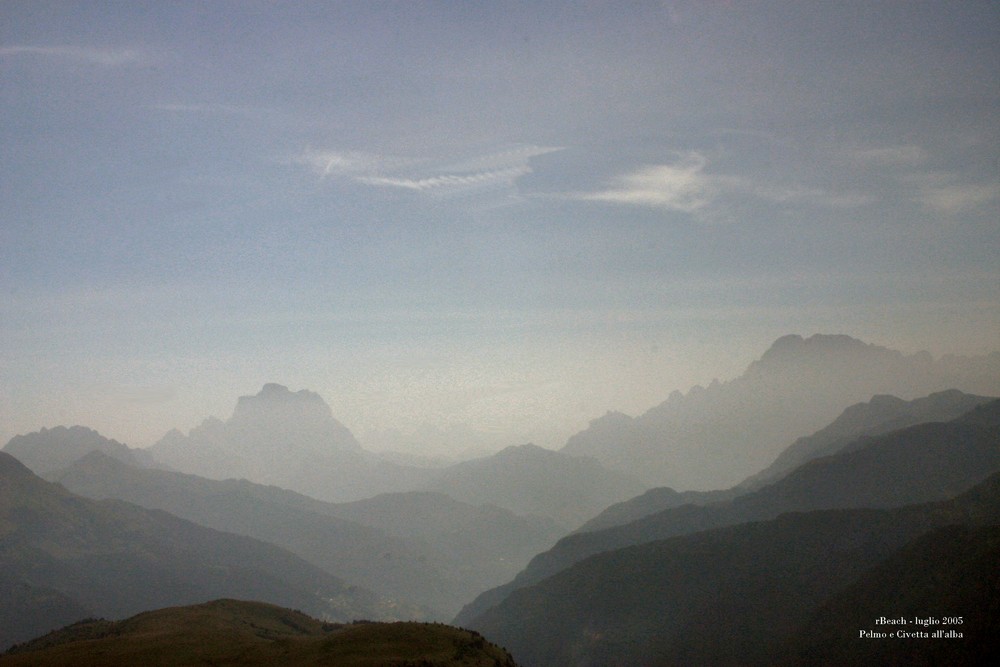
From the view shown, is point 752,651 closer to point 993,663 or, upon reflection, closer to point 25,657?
point 993,663

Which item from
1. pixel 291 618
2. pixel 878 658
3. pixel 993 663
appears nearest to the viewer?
pixel 993 663

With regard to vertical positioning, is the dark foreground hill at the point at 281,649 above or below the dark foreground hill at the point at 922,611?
above

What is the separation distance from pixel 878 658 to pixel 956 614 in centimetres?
1981

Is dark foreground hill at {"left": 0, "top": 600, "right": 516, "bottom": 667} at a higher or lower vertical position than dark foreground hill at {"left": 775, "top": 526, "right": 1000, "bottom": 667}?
higher

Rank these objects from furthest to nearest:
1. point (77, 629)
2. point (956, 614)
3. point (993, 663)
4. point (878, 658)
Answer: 1. point (77, 629)
2. point (878, 658)
3. point (956, 614)
4. point (993, 663)

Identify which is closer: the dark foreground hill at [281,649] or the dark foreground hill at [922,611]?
the dark foreground hill at [281,649]

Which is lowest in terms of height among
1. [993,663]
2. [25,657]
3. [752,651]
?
[752,651]

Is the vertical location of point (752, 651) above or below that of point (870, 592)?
below

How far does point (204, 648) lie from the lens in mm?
108188

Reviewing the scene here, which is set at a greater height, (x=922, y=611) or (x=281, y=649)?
(x=281, y=649)

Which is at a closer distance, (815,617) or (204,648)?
(204,648)

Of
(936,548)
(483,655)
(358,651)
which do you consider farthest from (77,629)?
(936,548)

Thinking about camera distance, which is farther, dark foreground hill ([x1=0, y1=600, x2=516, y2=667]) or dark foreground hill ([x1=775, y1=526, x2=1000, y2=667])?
dark foreground hill ([x1=775, y1=526, x2=1000, y2=667])

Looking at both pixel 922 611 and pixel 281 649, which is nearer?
pixel 281 649
